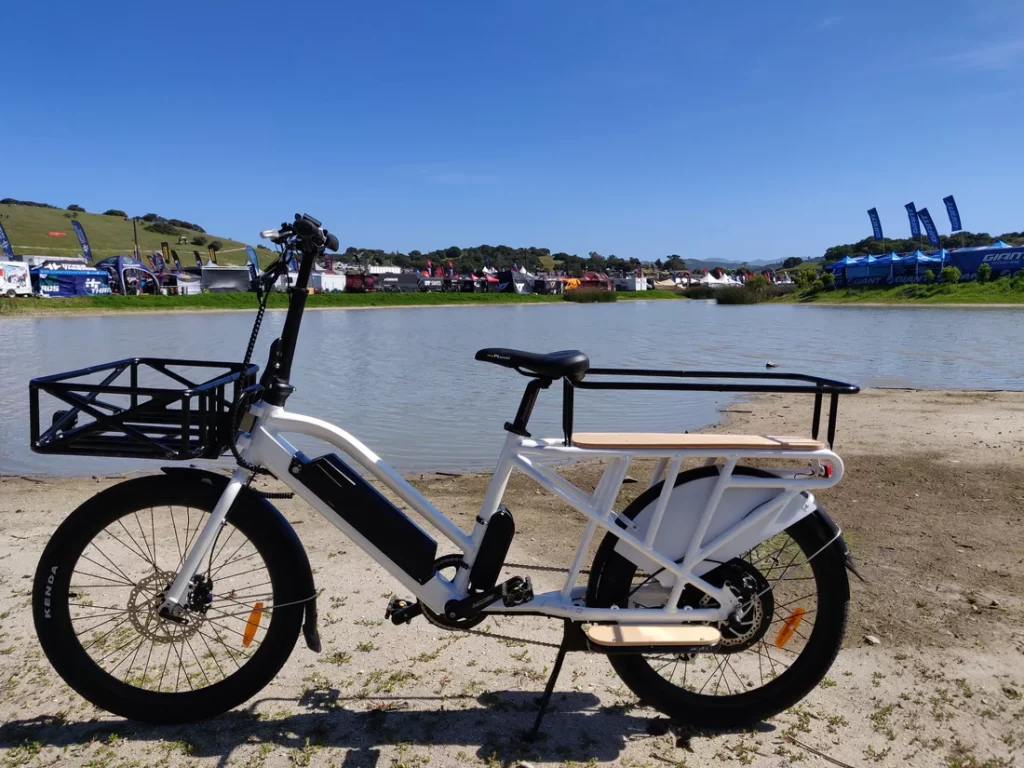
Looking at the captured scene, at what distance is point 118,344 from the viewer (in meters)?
23.6

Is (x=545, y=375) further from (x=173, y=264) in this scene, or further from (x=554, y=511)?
(x=173, y=264)

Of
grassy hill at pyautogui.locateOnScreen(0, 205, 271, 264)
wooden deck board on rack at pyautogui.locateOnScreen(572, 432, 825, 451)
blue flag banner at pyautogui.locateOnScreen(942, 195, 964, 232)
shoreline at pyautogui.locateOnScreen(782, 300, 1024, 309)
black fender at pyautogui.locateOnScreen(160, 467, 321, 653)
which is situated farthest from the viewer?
grassy hill at pyautogui.locateOnScreen(0, 205, 271, 264)

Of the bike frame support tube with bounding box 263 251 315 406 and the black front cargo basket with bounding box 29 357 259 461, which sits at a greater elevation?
the bike frame support tube with bounding box 263 251 315 406

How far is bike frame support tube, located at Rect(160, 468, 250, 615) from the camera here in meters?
2.57

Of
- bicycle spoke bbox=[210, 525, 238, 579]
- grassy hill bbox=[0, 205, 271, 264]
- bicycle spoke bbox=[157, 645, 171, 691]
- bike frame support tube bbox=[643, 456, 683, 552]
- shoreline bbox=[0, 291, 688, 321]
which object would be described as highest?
grassy hill bbox=[0, 205, 271, 264]

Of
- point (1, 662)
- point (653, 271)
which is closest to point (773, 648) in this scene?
point (1, 662)

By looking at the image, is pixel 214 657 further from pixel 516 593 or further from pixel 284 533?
pixel 516 593

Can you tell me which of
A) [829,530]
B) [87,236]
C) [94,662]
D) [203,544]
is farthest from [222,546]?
[87,236]

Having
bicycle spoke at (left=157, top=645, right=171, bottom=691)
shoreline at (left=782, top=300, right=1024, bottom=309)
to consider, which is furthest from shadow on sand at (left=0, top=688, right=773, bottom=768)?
shoreline at (left=782, top=300, right=1024, bottom=309)

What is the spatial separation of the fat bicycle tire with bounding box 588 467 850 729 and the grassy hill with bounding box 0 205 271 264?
263 feet

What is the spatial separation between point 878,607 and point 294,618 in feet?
9.20

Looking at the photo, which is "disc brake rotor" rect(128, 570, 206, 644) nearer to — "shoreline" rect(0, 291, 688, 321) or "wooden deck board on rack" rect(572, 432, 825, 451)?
"wooden deck board on rack" rect(572, 432, 825, 451)

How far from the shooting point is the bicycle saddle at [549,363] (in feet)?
8.02

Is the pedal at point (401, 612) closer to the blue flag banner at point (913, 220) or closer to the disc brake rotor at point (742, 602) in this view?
the disc brake rotor at point (742, 602)
